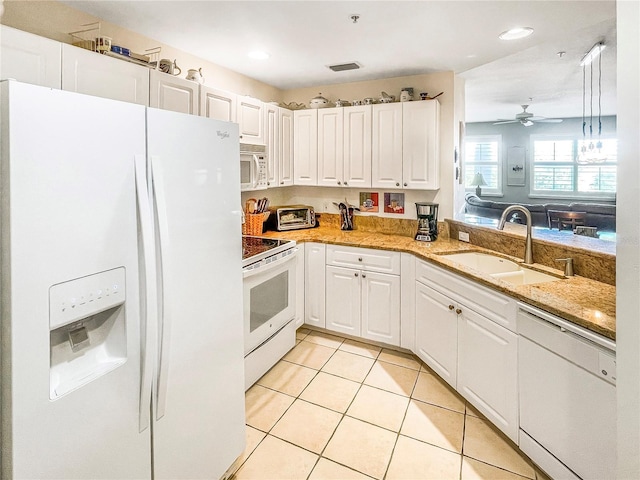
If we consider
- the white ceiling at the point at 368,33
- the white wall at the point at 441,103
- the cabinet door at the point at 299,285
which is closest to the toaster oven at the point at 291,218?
the cabinet door at the point at 299,285

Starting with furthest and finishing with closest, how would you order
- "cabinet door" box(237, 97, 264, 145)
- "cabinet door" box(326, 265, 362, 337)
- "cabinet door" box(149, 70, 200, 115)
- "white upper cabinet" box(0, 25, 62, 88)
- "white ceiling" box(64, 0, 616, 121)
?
"cabinet door" box(326, 265, 362, 337)
"cabinet door" box(237, 97, 264, 145)
"cabinet door" box(149, 70, 200, 115)
"white ceiling" box(64, 0, 616, 121)
"white upper cabinet" box(0, 25, 62, 88)

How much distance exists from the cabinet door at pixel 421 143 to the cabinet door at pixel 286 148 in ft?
3.75

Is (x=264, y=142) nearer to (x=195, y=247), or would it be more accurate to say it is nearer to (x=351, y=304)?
(x=351, y=304)

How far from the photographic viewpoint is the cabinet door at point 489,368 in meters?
1.91

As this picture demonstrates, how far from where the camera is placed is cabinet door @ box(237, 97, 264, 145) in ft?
10.1

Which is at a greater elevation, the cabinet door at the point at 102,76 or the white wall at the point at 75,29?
the white wall at the point at 75,29

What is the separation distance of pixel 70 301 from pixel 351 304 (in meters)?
2.42

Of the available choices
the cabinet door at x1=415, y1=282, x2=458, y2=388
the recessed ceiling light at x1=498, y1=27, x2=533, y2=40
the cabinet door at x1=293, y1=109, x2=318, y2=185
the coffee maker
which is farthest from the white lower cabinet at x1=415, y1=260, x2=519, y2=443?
the recessed ceiling light at x1=498, y1=27, x2=533, y2=40

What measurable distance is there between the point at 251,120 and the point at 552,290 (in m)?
2.57

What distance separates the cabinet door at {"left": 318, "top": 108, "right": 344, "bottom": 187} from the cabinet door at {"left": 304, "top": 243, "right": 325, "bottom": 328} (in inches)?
30.5

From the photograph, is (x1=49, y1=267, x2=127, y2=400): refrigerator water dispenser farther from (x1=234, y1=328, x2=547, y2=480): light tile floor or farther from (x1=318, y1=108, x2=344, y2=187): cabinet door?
(x1=318, y1=108, x2=344, y2=187): cabinet door

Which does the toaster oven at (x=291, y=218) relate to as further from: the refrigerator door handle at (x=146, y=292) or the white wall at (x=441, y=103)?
the refrigerator door handle at (x=146, y=292)

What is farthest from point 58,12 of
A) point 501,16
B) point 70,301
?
point 501,16

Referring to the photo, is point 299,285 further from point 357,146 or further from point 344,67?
point 344,67
